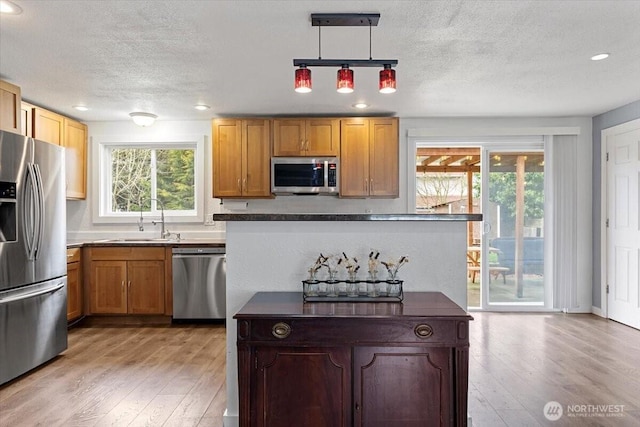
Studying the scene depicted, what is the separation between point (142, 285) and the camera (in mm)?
4520

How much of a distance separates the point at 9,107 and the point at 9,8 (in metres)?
1.45

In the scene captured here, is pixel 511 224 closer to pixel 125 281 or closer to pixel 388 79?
pixel 388 79

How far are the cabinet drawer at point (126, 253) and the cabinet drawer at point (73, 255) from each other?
13cm

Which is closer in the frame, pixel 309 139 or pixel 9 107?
pixel 9 107

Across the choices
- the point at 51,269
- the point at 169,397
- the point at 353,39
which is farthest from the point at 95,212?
the point at 353,39

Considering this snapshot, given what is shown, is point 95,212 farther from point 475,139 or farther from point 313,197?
point 475,139

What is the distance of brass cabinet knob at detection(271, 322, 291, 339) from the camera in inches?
68.7

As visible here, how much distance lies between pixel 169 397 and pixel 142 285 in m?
2.11

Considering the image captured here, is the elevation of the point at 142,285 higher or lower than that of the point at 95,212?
lower

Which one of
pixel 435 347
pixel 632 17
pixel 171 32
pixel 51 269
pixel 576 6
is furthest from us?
pixel 51 269

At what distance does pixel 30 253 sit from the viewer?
3.04 meters

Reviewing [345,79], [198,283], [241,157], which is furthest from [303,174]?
[345,79]

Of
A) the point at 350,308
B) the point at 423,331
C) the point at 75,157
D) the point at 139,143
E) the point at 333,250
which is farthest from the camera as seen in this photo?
the point at 139,143

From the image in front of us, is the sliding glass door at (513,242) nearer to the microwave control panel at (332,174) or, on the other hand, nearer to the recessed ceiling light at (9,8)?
the microwave control panel at (332,174)
